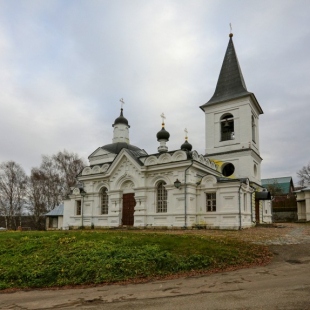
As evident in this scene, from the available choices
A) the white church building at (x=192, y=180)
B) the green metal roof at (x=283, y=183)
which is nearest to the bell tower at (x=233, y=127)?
the white church building at (x=192, y=180)

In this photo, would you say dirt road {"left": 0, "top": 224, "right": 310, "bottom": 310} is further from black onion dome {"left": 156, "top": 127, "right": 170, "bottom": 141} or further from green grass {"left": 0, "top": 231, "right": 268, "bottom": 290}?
black onion dome {"left": 156, "top": 127, "right": 170, "bottom": 141}

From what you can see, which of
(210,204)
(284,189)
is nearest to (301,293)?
(210,204)

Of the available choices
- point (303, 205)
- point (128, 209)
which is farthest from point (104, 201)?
point (303, 205)

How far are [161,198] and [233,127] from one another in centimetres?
1015

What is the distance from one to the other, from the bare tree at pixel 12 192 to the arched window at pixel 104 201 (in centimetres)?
2081

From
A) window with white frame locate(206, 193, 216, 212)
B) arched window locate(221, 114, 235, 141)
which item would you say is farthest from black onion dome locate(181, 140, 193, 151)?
window with white frame locate(206, 193, 216, 212)

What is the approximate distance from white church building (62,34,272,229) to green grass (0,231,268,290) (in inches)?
344

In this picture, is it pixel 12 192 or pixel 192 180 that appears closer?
pixel 192 180

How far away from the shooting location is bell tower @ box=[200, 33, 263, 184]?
24625 millimetres

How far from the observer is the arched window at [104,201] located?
23514 millimetres

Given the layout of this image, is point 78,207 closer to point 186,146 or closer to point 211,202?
point 186,146

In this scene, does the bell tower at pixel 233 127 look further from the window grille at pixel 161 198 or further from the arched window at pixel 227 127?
the window grille at pixel 161 198

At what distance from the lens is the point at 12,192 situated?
129 feet

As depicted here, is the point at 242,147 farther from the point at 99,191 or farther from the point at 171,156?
the point at 99,191
